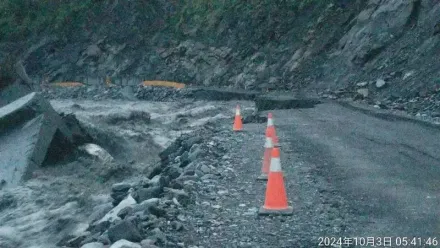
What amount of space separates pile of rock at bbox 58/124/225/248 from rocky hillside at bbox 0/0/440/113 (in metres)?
8.57

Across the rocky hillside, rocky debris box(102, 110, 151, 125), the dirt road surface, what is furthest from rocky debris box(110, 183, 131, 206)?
rocky debris box(102, 110, 151, 125)

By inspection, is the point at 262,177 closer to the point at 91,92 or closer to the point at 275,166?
the point at 275,166

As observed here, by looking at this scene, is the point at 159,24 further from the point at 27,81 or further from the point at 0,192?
the point at 0,192

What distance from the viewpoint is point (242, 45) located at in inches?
1511

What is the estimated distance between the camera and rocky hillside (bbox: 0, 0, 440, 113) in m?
24.7

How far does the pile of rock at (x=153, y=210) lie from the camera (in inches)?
296

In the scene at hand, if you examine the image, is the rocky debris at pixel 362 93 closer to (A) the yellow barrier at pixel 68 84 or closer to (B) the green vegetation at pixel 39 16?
(A) the yellow barrier at pixel 68 84

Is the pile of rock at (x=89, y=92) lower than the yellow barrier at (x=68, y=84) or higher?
lower

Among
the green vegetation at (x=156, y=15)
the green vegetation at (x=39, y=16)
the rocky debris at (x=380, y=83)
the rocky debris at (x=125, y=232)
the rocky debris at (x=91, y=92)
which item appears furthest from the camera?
the green vegetation at (x=39, y=16)

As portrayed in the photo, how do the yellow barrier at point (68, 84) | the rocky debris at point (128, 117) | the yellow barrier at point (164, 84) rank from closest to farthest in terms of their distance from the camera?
the rocky debris at point (128, 117), the yellow barrier at point (164, 84), the yellow barrier at point (68, 84)

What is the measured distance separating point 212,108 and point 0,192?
1299 centimetres

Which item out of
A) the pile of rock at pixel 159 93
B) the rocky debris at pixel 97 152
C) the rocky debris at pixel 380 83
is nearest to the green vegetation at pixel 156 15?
Result: the pile of rock at pixel 159 93

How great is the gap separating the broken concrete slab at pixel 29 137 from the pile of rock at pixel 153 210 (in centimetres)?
402

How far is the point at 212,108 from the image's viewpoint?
92.2 feet
